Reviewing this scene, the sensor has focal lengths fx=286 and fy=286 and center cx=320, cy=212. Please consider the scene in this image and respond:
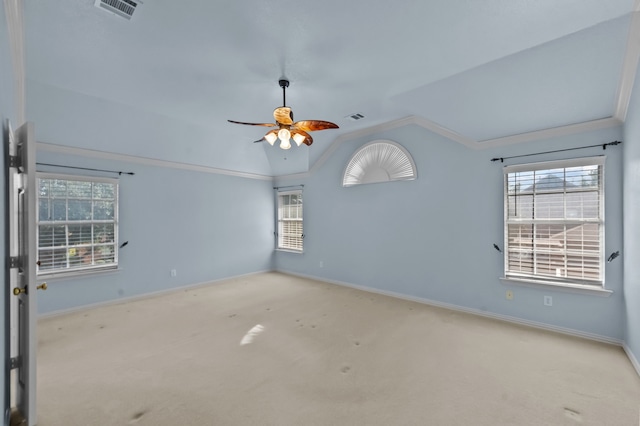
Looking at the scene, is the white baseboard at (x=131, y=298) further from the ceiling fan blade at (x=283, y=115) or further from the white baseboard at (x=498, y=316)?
the ceiling fan blade at (x=283, y=115)

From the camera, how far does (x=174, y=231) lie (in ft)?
17.0

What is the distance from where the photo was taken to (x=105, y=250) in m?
4.43

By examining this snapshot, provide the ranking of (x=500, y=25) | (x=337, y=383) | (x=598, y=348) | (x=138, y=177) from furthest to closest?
1. (x=138, y=177)
2. (x=598, y=348)
3. (x=337, y=383)
4. (x=500, y=25)

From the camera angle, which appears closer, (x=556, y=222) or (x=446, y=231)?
(x=556, y=222)

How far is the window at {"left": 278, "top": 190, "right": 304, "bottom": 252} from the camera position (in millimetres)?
6500

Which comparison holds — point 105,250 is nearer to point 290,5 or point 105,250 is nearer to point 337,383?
point 337,383

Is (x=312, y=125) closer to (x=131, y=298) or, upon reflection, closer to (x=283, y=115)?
(x=283, y=115)

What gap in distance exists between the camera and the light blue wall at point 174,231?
4227mm

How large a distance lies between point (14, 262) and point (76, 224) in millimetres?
2899

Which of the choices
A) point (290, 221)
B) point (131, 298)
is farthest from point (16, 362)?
point (290, 221)

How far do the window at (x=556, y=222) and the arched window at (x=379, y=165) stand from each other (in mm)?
1448

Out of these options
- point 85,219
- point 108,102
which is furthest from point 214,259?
point 108,102

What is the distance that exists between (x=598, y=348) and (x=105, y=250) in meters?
6.42

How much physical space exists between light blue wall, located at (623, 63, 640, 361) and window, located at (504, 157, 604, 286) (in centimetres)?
29
